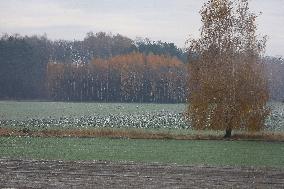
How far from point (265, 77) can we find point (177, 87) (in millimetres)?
74753

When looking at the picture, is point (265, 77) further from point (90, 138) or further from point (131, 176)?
point (131, 176)

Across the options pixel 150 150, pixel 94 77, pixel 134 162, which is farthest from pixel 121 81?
pixel 134 162

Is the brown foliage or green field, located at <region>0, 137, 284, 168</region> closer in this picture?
green field, located at <region>0, 137, 284, 168</region>

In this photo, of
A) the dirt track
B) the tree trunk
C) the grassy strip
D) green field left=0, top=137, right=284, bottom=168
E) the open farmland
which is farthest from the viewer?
the tree trunk

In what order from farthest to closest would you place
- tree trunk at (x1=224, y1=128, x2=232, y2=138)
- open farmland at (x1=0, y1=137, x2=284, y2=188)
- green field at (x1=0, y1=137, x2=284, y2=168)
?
tree trunk at (x1=224, y1=128, x2=232, y2=138), green field at (x1=0, y1=137, x2=284, y2=168), open farmland at (x1=0, y1=137, x2=284, y2=188)

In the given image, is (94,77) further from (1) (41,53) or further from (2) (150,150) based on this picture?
(2) (150,150)

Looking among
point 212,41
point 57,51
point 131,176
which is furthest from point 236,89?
point 57,51

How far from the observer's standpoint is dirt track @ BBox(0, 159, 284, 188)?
50.8ft

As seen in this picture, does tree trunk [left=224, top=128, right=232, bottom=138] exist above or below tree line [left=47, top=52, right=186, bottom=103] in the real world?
below

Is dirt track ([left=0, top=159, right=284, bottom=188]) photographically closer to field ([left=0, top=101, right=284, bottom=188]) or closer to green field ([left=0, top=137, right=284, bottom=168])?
field ([left=0, top=101, right=284, bottom=188])

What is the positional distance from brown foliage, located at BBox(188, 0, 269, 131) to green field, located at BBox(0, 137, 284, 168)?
292 cm

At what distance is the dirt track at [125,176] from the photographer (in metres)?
15.5

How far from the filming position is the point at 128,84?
106875mm

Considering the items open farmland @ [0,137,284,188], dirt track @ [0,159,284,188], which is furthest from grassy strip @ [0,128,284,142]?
dirt track @ [0,159,284,188]
